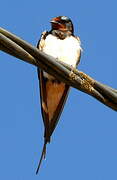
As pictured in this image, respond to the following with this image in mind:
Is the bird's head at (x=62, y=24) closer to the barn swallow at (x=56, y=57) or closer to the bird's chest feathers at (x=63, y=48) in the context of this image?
the barn swallow at (x=56, y=57)

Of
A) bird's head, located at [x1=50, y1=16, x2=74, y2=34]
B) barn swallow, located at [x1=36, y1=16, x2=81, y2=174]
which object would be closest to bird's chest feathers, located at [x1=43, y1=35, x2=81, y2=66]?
barn swallow, located at [x1=36, y1=16, x2=81, y2=174]

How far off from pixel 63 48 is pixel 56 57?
82 mm

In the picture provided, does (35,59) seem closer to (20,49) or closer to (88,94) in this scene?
(20,49)

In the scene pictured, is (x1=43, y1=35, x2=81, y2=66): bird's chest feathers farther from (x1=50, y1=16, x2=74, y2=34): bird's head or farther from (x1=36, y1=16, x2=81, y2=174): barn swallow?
(x1=50, y1=16, x2=74, y2=34): bird's head

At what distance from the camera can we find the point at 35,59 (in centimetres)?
182

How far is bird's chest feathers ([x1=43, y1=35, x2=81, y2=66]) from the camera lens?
136 inches

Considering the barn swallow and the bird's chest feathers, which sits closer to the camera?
the barn swallow

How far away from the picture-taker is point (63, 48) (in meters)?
3.48

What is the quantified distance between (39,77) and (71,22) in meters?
0.94

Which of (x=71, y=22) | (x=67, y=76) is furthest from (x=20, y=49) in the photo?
(x=71, y=22)

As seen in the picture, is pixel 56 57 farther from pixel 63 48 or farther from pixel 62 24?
pixel 62 24

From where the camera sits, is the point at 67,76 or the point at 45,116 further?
the point at 45,116

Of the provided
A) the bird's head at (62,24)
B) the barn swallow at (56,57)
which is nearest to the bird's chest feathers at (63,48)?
the barn swallow at (56,57)

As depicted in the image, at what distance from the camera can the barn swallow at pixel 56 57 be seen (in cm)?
304
